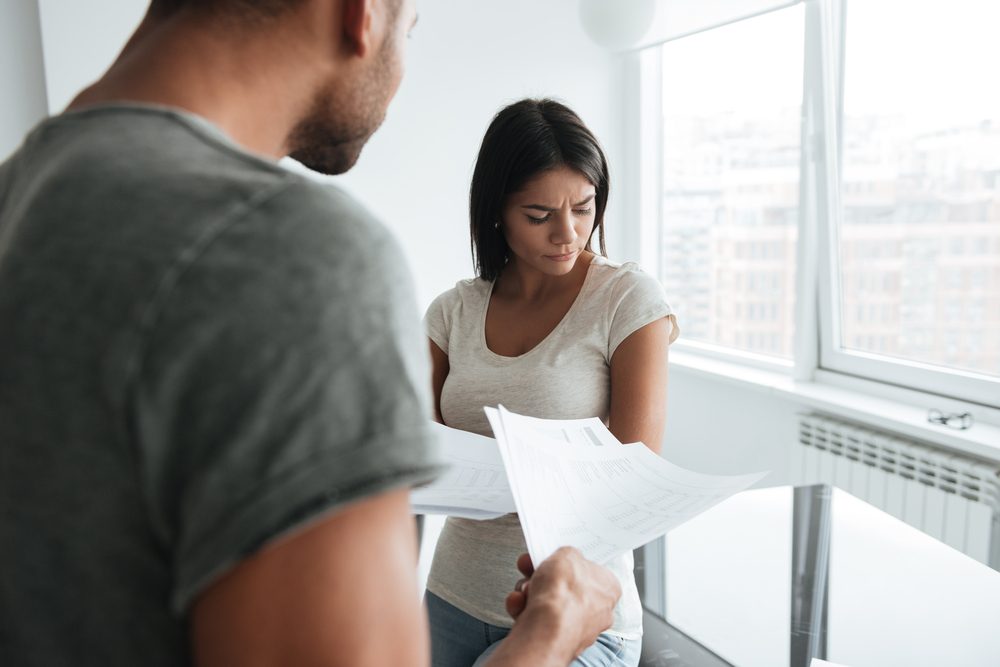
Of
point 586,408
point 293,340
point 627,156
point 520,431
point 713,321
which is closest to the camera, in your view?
point 293,340

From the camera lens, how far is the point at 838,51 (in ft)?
8.61

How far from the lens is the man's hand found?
73 cm

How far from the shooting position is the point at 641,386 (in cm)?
133

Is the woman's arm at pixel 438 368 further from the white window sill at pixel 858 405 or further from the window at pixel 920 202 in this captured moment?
the window at pixel 920 202

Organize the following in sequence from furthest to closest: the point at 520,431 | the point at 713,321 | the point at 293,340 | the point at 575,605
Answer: the point at 713,321 < the point at 520,431 < the point at 575,605 < the point at 293,340

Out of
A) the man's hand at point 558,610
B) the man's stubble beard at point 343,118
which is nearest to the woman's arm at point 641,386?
the man's hand at point 558,610

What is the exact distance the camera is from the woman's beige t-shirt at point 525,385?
1.30 meters

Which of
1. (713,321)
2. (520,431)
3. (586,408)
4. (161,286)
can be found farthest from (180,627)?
(713,321)

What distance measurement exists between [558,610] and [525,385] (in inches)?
26.2

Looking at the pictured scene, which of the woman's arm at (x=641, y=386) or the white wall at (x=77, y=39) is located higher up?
the white wall at (x=77, y=39)

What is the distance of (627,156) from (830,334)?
4.39ft

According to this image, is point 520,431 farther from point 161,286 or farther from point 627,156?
point 627,156

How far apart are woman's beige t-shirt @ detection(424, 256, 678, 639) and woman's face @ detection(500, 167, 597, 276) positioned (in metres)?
0.07

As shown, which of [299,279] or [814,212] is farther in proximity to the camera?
[814,212]
